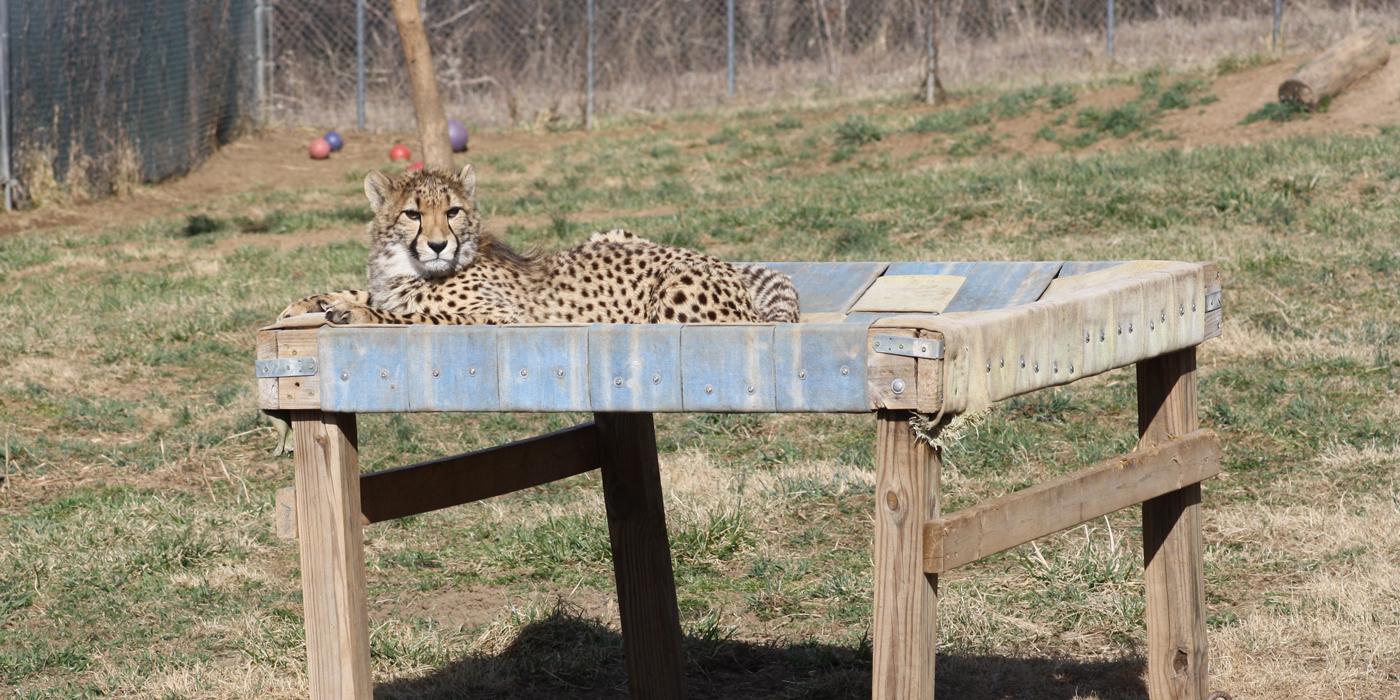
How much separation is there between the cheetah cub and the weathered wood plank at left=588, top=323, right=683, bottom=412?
126cm

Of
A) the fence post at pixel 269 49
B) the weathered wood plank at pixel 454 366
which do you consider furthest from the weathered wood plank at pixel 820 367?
the fence post at pixel 269 49

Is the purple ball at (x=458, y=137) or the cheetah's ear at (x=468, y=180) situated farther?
the purple ball at (x=458, y=137)

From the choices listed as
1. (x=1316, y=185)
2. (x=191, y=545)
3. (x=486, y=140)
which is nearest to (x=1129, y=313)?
(x=191, y=545)

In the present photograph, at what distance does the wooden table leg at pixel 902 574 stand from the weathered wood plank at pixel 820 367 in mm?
76

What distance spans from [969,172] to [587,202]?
2.82 meters

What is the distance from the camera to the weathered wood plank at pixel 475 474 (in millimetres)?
3412

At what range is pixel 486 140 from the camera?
16453mm

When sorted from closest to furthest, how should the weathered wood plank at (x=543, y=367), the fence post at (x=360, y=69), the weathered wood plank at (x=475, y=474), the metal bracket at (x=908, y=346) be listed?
1. the metal bracket at (x=908, y=346)
2. the weathered wood plank at (x=543, y=367)
3. the weathered wood plank at (x=475, y=474)
4. the fence post at (x=360, y=69)

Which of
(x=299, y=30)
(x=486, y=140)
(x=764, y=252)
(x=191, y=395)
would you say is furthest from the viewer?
(x=299, y=30)

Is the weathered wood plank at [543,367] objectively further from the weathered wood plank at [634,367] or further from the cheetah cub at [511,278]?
the cheetah cub at [511,278]

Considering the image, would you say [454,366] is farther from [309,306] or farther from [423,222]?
[423,222]

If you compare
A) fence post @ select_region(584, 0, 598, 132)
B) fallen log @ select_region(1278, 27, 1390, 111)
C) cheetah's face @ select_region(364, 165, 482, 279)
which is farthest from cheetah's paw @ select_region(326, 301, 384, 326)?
fence post @ select_region(584, 0, 598, 132)

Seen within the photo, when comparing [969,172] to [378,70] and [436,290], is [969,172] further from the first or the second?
[378,70]

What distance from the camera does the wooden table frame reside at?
2.73 meters
